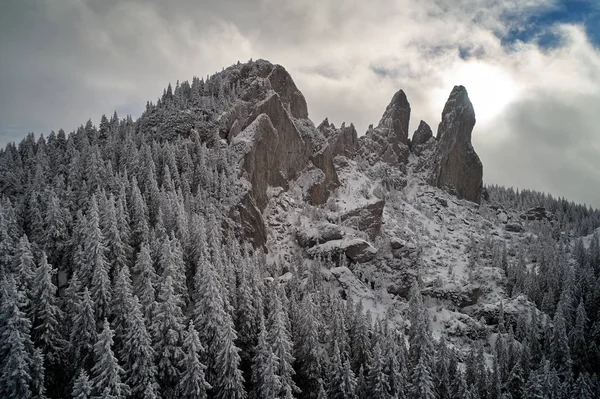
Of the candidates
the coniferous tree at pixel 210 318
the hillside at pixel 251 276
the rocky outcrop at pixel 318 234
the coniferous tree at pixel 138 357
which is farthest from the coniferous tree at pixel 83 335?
the rocky outcrop at pixel 318 234

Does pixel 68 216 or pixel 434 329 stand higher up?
pixel 68 216

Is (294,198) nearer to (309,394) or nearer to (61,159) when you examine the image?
(61,159)

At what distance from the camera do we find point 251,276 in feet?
197

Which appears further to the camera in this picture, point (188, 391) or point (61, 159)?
point (61, 159)

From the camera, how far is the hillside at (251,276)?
4466cm

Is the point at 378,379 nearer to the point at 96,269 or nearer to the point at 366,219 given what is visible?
the point at 96,269

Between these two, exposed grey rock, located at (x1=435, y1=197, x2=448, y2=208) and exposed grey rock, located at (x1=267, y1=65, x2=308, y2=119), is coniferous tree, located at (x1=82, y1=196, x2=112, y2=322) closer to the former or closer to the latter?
exposed grey rock, located at (x1=267, y1=65, x2=308, y2=119)

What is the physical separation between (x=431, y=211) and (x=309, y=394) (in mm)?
137612

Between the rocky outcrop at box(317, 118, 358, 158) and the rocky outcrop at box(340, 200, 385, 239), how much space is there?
42.7m

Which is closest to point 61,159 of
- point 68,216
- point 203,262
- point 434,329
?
point 68,216

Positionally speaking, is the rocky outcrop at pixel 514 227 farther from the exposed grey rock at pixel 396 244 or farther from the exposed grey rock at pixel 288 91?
the exposed grey rock at pixel 288 91

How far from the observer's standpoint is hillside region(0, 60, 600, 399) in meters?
44.7

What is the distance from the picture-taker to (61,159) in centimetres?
8956

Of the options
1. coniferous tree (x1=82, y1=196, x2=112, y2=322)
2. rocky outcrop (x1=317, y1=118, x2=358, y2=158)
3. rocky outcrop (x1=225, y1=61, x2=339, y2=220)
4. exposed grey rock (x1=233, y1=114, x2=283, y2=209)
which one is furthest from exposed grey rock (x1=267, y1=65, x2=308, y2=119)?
coniferous tree (x1=82, y1=196, x2=112, y2=322)
